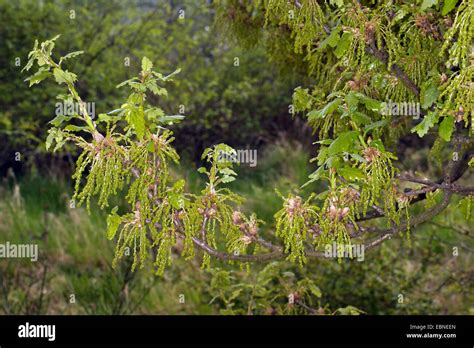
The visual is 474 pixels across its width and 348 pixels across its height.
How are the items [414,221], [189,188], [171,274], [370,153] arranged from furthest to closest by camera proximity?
[189,188], [171,274], [414,221], [370,153]

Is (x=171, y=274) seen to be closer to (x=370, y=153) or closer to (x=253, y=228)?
(x=253, y=228)

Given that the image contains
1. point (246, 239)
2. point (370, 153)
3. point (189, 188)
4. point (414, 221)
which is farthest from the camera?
point (189, 188)

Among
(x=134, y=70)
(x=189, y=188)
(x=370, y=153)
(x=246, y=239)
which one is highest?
(x=134, y=70)

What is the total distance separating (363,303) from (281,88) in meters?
6.92

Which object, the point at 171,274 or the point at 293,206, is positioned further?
the point at 171,274

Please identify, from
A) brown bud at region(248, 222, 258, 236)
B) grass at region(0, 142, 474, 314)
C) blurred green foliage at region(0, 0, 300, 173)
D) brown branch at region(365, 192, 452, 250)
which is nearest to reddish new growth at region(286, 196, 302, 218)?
brown bud at region(248, 222, 258, 236)

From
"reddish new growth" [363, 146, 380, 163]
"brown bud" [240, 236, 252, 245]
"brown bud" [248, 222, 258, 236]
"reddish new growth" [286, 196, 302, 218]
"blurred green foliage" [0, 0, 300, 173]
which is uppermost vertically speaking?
"blurred green foliage" [0, 0, 300, 173]

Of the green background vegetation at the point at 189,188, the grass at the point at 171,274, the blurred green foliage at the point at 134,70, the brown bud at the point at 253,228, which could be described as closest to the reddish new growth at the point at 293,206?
the brown bud at the point at 253,228

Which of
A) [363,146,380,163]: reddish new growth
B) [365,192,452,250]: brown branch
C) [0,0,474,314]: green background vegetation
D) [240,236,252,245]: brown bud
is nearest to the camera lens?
[363,146,380,163]: reddish new growth

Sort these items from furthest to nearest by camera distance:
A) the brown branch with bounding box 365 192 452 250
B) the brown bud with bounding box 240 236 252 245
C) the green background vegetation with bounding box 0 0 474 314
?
1. the green background vegetation with bounding box 0 0 474 314
2. the brown branch with bounding box 365 192 452 250
3. the brown bud with bounding box 240 236 252 245

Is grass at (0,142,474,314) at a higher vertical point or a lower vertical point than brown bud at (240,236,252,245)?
higher

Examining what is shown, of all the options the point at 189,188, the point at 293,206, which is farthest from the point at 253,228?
the point at 189,188

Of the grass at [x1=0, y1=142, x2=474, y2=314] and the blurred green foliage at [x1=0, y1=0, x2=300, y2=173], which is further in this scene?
the blurred green foliage at [x1=0, y1=0, x2=300, y2=173]

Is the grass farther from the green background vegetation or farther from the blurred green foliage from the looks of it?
the blurred green foliage
